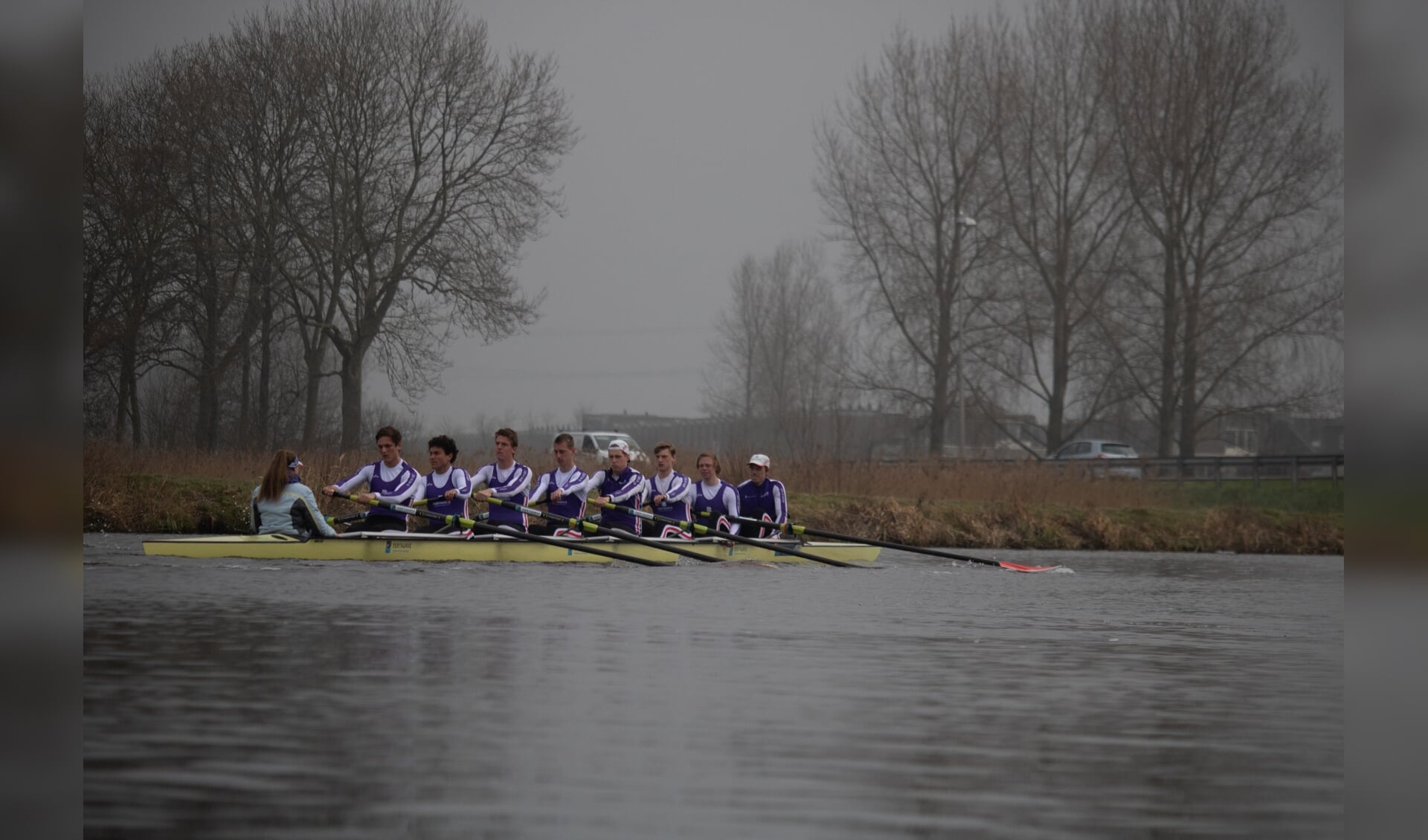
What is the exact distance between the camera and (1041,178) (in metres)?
35.2

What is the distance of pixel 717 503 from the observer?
58.2ft

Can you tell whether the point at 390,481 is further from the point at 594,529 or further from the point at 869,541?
the point at 869,541

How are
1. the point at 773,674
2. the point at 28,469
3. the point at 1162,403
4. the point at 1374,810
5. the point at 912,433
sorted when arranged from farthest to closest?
the point at 912,433 → the point at 1162,403 → the point at 28,469 → the point at 773,674 → the point at 1374,810

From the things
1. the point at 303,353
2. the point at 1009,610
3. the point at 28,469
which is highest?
the point at 303,353

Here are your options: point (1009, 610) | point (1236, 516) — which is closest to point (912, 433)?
point (1236, 516)

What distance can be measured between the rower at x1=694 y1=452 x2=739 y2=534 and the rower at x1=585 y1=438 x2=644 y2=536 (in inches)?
29.3

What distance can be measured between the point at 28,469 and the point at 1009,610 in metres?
7.95

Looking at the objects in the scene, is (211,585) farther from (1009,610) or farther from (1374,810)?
(1374,810)

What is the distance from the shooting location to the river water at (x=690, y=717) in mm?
4945

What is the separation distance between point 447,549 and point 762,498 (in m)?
4.30

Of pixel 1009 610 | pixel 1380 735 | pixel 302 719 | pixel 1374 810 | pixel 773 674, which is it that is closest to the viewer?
pixel 1374 810

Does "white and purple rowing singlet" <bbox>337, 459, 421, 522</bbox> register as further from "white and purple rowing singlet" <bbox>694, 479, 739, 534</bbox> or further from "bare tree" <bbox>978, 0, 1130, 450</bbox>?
"bare tree" <bbox>978, 0, 1130, 450</bbox>

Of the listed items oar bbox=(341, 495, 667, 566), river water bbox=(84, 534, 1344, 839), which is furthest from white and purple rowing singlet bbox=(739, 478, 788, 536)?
river water bbox=(84, 534, 1344, 839)

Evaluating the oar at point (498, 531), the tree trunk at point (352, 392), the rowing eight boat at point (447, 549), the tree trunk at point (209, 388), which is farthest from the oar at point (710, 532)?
the tree trunk at point (352, 392)
